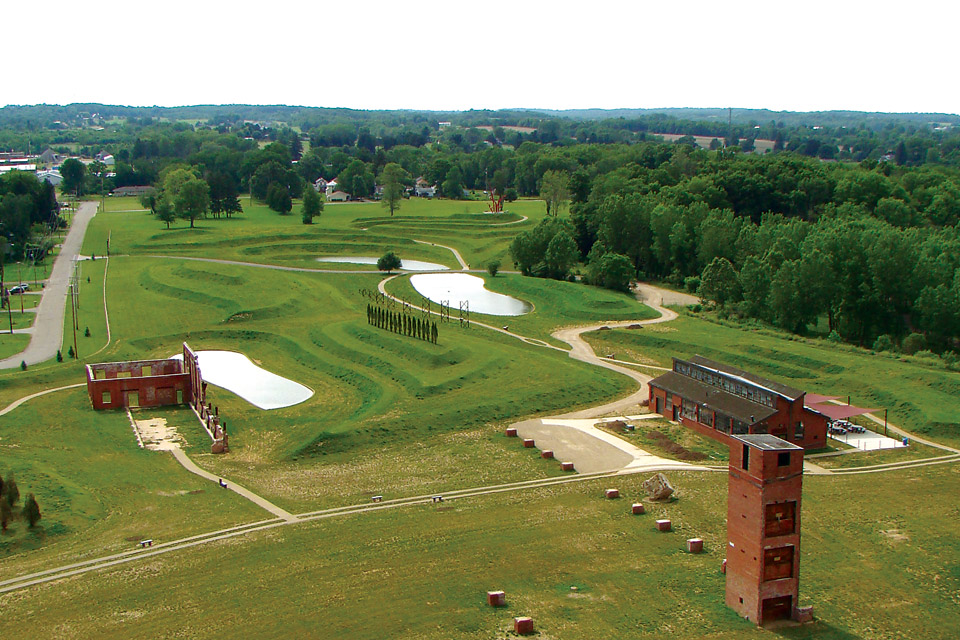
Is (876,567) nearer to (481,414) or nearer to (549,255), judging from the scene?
A: (481,414)

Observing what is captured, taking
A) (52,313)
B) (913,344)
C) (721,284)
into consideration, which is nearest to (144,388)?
(52,313)

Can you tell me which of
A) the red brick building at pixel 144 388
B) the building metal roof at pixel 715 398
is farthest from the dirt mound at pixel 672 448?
the red brick building at pixel 144 388

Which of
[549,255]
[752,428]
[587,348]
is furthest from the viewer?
[549,255]

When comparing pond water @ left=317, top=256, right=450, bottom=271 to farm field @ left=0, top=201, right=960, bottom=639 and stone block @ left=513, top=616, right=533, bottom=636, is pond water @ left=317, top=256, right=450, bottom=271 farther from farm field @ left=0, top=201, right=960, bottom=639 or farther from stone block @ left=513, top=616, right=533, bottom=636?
stone block @ left=513, top=616, right=533, bottom=636

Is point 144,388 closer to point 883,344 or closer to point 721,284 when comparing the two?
point 721,284

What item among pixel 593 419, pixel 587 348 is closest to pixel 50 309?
pixel 587 348

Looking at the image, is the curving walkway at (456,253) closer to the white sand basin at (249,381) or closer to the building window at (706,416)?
the white sand basin at (249,381)

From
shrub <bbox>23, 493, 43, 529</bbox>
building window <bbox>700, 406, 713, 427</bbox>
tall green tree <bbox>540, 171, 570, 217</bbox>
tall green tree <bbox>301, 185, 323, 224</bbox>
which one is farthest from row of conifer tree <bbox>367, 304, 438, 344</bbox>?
tall green tree <bbox>301, 185, 323, 224</bbox>
